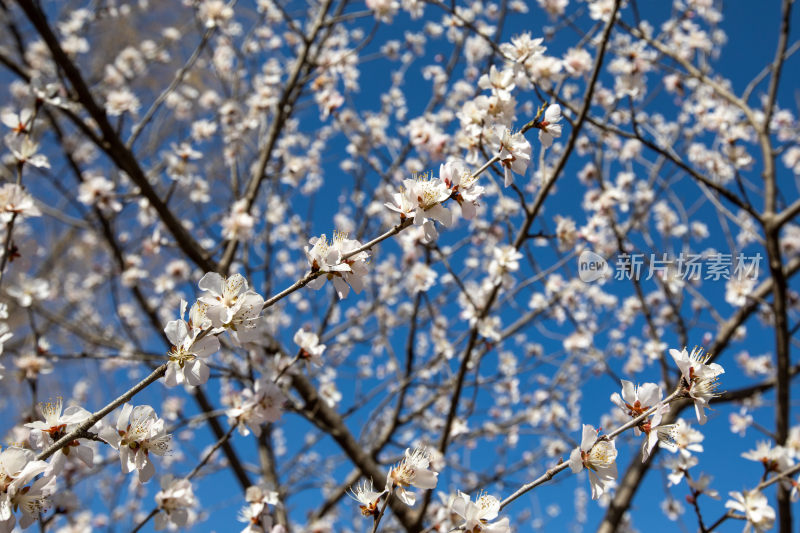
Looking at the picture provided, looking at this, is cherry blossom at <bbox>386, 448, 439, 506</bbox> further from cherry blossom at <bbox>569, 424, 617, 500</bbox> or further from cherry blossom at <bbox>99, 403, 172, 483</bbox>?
cherry blossom at <bbox>99, 403, 172, 483</bbox>

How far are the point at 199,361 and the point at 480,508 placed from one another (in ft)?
2.47

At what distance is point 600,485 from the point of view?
1.38m

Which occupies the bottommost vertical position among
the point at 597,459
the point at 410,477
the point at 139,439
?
the point at 597,459

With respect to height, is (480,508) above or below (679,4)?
below

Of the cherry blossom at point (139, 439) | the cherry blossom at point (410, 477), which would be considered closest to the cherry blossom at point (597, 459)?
the cherry blossom at point (410, 477)

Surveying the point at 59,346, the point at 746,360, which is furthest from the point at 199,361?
the point at 59,346

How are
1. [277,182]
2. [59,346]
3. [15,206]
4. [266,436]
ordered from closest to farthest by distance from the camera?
A: 1. [15,206]
2. [266,436]
3. [277,182]
4. [59,346]

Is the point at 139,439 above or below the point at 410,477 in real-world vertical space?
above

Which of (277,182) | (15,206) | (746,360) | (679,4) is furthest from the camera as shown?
(746,360)

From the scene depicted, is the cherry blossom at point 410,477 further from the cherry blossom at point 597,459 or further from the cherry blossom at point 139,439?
the cherry blossom at point 139,439

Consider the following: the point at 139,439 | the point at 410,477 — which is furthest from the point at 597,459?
the point at 139,439

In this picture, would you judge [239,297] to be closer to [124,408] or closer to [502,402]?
[124,408]

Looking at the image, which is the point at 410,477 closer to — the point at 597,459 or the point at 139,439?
the point at 597,459

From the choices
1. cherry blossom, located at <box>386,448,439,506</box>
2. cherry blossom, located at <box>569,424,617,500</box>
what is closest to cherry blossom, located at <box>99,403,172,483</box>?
cherry blossom, located at <box>386,448,439,506</box>
